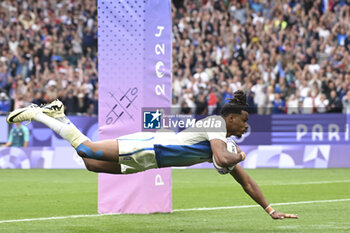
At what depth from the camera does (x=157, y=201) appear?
12.3 meters

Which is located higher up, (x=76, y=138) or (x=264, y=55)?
(x=264, y=55)

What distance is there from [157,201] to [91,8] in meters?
22.2

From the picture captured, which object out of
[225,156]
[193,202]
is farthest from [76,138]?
[193,202]

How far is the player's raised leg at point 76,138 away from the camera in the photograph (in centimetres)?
1007

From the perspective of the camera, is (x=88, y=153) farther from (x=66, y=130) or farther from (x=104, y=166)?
(x=66, y=130)

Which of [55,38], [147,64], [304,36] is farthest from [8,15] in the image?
[147,64]

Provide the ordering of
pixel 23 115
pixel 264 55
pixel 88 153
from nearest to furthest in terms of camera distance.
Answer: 1. pixel 88 153
2. pixel 23 115
3. pixel 264 55

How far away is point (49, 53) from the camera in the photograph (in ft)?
101

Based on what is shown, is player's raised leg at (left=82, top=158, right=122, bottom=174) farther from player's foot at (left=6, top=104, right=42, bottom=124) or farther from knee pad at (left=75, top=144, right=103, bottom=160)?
player's foot at (left=6, top=104, right=42, bottom=124)

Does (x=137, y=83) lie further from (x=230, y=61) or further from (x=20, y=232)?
(x=230, y=61)

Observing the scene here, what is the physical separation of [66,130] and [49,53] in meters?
20.9

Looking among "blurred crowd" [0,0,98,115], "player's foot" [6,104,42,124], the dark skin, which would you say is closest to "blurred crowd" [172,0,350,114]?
"blurred crowd" [0,0,98,115]

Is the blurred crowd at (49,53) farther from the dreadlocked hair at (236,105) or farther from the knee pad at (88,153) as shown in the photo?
the dreadlocked hair at (236,105)

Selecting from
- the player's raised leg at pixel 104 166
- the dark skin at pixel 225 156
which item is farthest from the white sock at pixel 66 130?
the player's raised leg at pixel 104 166
